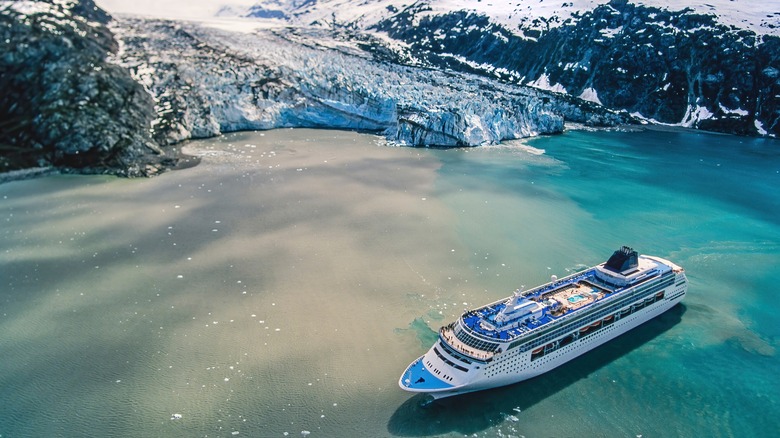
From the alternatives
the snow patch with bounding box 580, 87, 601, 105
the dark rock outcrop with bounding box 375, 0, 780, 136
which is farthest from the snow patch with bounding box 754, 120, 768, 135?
the snow patch with bounding box 580, 87, 601, 105

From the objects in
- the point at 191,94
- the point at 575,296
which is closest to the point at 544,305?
the point at 575,296

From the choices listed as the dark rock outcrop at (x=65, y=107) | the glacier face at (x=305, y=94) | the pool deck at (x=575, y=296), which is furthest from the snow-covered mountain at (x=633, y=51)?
the pool deck at (x=575, y=296)

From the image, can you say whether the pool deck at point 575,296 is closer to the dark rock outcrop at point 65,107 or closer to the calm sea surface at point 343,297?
the calm sea surface at point 343,297

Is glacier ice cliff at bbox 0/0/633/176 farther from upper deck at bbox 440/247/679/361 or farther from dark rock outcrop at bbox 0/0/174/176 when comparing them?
upper deck at bbox 440/247/679/361

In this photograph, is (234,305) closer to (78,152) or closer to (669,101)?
(78,152)

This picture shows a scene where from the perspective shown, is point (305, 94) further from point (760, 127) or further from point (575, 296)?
point (760, 127)
